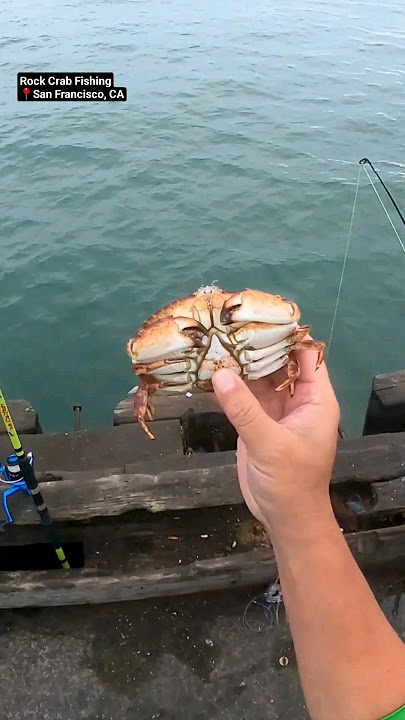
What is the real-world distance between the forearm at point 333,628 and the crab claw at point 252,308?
109cm

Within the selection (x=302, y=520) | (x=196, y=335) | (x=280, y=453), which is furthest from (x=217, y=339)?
(x=302, y=520)

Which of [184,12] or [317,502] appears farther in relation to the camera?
[184,12]

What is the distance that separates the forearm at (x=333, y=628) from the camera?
184cm

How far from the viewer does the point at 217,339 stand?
9.65ft

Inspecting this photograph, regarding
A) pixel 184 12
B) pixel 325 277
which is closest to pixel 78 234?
pixel 325 277

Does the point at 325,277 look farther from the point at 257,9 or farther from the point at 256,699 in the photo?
the point at 257,9

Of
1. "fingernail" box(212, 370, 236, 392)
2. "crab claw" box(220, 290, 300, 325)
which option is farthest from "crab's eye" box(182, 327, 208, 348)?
"fingernail" box(212, 370, 236, 392)

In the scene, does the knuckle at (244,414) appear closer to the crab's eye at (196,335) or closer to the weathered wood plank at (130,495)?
the crab's eye at (196,335)

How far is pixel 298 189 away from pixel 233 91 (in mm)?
7495

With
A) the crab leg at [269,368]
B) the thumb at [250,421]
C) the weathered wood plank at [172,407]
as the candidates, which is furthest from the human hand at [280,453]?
the weathered wood plank at [172,407]

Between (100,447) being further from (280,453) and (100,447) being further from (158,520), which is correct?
(280,453)

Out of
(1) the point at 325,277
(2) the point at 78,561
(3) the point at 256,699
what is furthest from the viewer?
(1) the point at 325,277

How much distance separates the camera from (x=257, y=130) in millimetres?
15359

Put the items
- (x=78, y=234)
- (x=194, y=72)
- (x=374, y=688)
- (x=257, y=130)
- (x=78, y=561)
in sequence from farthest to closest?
(x=194, y=72), (x=257, y=130), (x=78, y=234), (x=78, y=561), (x=374, y=688)
